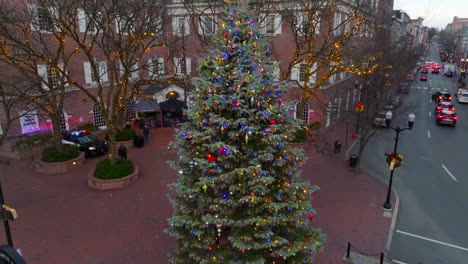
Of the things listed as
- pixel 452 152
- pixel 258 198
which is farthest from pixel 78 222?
pixel 452 152

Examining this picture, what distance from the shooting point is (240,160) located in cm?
841

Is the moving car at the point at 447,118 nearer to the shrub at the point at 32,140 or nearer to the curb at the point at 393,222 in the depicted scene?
the curb at the point at 393,222

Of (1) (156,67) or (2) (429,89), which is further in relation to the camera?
(2) (429,89)

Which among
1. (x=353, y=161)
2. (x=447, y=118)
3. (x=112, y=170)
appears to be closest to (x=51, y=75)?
(x=112, y=170)

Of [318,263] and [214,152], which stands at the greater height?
[214,152]

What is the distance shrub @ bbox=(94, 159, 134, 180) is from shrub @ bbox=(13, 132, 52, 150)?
6965 mm

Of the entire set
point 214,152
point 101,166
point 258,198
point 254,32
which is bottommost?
point 101,166

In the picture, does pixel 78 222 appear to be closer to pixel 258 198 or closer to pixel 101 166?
pixel 101 166

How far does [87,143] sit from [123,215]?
1036 cm

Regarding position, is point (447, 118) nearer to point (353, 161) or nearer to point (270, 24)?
point (353, 161)

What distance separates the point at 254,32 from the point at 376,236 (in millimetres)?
10179

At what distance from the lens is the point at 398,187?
62.9 feet

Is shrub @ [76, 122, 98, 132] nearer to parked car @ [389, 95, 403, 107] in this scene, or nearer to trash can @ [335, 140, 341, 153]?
trash can @ [335, 140, 341, 153]

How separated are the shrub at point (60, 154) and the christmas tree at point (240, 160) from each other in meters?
15.3
